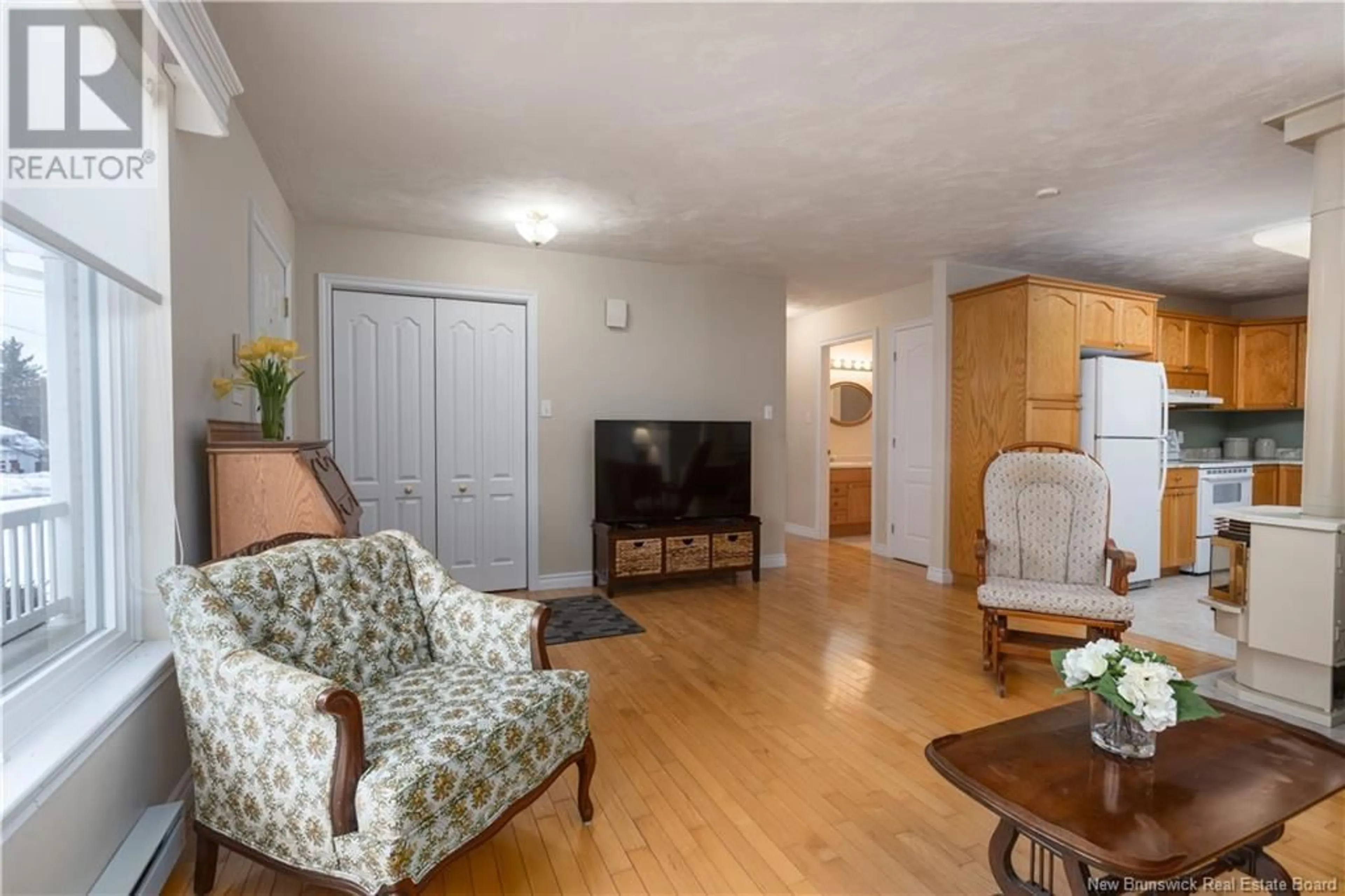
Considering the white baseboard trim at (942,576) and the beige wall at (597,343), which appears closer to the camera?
the beige wall at (597,343)

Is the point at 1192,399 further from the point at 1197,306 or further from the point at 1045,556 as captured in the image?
the point at 1045,556

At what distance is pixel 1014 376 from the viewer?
4477 millimetres

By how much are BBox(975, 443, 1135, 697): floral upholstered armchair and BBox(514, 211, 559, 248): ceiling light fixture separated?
282 centimetres

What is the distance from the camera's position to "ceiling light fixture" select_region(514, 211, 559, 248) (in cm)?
372

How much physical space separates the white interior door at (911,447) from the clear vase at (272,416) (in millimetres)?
4642

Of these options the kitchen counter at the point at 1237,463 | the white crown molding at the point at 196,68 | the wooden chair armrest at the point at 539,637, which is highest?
the white crown molding at the point at 196,68

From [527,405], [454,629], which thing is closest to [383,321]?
[527,405]

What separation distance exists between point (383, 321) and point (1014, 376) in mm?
4361

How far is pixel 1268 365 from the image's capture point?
5.80 metres

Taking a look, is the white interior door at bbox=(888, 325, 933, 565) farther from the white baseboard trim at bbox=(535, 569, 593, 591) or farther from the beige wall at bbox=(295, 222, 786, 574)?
the white baseboard trim at bbox=(535, 569, 593, 591)

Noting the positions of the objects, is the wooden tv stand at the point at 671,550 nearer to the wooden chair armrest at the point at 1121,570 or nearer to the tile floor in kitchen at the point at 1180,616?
the wooden chair armrest at the point at 1121,570

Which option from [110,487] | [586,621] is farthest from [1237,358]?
[110,487]

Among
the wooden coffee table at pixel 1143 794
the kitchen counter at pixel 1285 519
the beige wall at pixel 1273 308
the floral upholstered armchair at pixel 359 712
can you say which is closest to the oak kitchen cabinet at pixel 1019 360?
the kitchen counter at pixel 1285 519

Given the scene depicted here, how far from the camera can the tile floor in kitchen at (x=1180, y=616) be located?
3.58 meters
